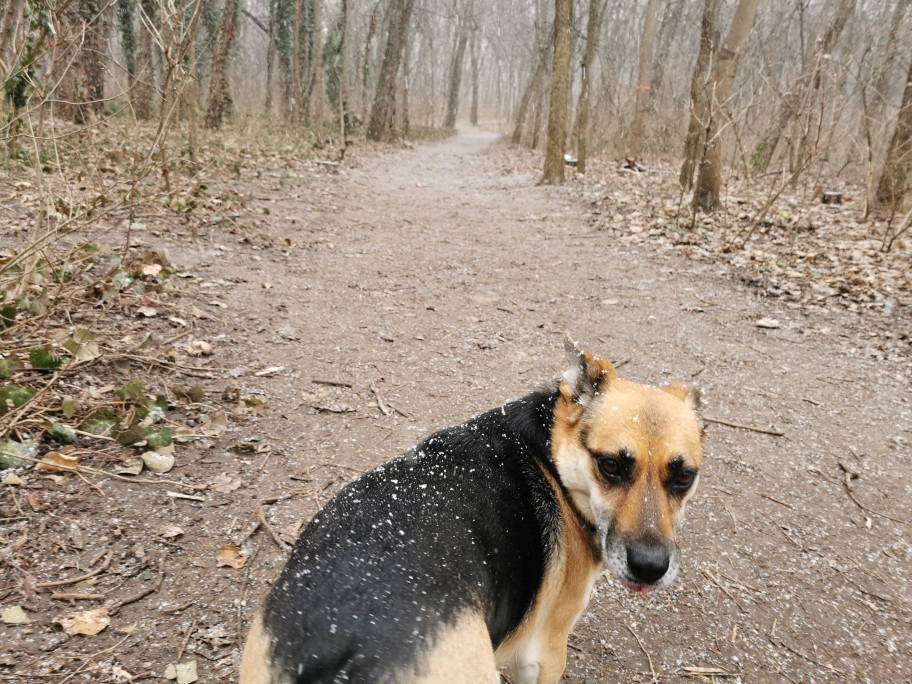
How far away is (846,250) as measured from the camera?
797 cm

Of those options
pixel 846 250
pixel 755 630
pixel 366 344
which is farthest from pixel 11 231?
pixel 846 250

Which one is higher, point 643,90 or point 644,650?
point 643,90

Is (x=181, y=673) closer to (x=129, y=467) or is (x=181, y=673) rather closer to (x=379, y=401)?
(x=129, y=467)

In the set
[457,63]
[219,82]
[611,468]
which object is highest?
[457,63]

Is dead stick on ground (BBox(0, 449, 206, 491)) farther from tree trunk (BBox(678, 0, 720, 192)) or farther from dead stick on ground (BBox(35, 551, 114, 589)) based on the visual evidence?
tree trunk (BBox(678, 0, 720, 192))

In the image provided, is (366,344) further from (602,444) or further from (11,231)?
(11,231)

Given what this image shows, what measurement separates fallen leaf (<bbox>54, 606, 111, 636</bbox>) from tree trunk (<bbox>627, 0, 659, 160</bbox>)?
57.0 feet

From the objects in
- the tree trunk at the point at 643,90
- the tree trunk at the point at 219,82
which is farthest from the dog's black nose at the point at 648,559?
the tree trunk at the point at 643,90

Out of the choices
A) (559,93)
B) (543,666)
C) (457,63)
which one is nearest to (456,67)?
(457,63)

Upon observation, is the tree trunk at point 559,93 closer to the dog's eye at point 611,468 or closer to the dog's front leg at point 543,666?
the dog's eye at point 611,468

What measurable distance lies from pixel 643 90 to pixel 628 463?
16.8 metres

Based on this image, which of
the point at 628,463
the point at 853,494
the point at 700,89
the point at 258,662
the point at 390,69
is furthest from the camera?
the point at 390,69

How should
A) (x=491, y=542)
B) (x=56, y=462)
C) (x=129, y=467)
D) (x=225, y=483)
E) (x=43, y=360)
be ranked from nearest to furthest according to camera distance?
1. (x=491, y=542)
2. (x=56, y=462)
3. (x=129, y=467)
4. (x=225, y=483)
5. (x=43, y=360)

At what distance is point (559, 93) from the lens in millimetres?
13352
